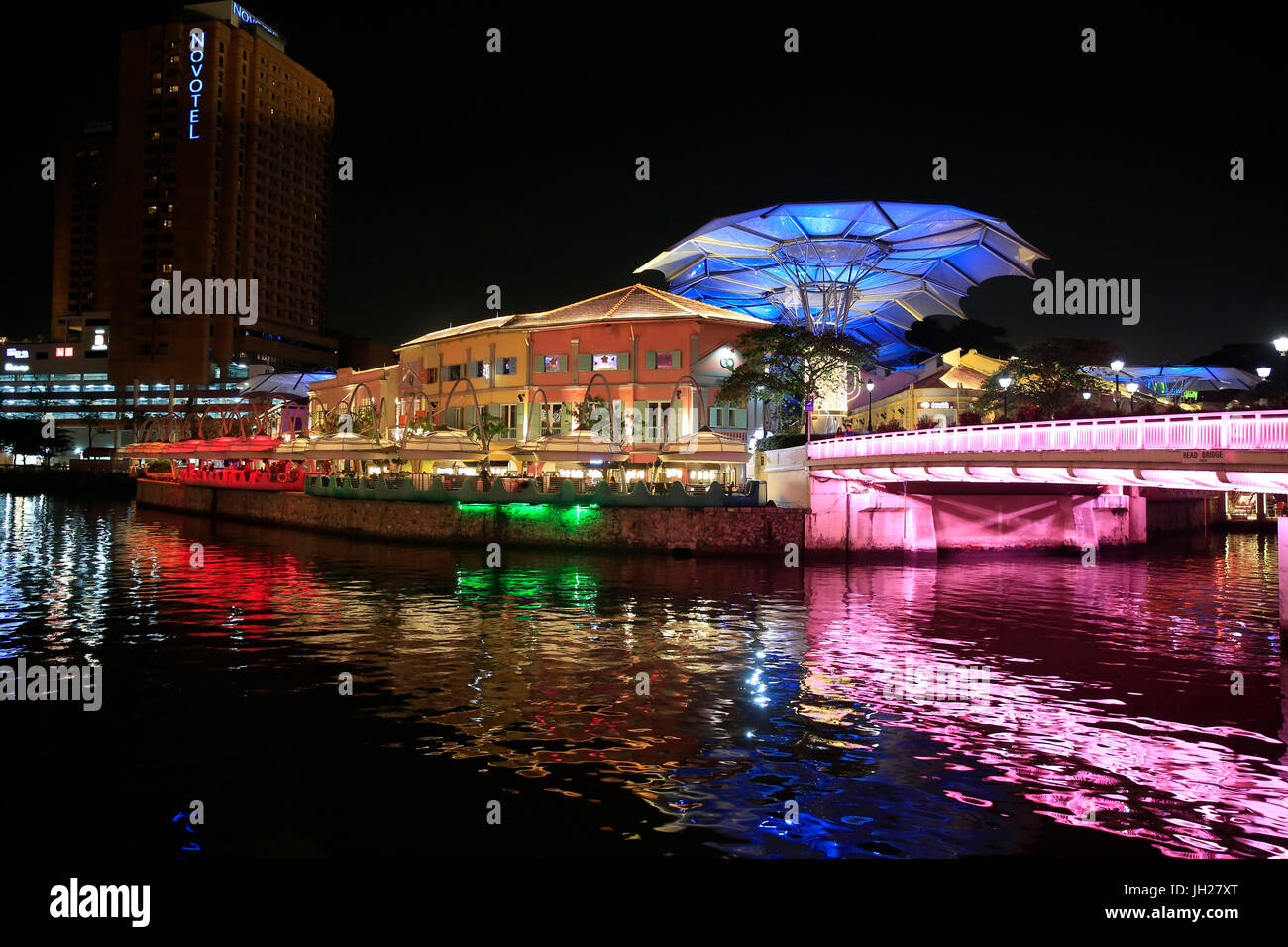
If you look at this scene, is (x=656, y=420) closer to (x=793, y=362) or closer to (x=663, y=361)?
(x=663, y=361)

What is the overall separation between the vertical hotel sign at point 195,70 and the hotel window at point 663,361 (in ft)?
415

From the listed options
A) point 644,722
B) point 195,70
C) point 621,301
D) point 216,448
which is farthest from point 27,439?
point 644,722

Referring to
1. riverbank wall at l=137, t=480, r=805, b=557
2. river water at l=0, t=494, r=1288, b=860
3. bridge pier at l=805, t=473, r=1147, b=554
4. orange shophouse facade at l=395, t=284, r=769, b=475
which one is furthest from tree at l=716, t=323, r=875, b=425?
river water at l=0, t=494, r=1288, b=860

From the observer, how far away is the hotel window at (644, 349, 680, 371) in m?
67.1

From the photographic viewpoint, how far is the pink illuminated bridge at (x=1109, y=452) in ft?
70.7

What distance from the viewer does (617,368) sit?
6844cm

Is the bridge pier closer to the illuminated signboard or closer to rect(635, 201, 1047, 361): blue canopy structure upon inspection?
rect(635, 201, 1047, 361): blue canopy structure

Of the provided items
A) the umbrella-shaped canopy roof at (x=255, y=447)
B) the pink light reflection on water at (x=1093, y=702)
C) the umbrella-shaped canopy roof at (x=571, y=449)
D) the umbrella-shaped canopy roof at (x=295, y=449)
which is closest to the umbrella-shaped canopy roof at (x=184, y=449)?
the umbrella-shaped canopy roof at (x=255, y=447)

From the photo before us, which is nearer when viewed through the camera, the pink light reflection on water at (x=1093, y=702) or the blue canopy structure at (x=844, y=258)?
the pink light reflection on water at (x=1093, y=702)

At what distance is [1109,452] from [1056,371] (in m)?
39.5

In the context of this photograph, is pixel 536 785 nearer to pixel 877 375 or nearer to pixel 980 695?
pixel 980 695

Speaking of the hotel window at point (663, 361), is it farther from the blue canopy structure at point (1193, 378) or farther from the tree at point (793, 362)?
the blue canopy structure at point (1193, 378)

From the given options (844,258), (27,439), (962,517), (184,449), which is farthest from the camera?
(27,439)
